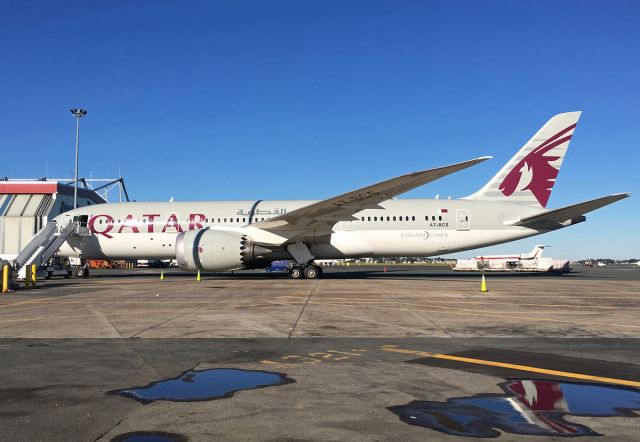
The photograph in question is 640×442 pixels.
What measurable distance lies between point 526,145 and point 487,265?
34.7 m

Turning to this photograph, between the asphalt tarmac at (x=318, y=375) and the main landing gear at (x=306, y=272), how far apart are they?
13.2 metres

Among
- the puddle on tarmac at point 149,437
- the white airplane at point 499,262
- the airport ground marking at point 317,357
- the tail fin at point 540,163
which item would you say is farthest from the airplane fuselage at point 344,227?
the white airplane at point 499,262

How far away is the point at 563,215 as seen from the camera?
74.7 feet

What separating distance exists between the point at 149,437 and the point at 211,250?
18.2m

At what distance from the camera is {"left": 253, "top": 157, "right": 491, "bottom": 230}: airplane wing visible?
58.3 ft

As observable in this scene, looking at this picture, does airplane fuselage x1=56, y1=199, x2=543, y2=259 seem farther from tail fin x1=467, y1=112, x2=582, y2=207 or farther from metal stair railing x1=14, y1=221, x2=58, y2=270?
metal stair railing x1=14, y1=221, x2=58, y2=270

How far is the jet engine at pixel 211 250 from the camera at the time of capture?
21109 millimetres

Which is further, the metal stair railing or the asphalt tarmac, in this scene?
the metal stair railing

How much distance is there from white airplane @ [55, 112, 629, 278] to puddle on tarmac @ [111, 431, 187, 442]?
17.5 meters

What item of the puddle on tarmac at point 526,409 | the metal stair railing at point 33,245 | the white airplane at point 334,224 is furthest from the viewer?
the metal stair railing at point 33,245

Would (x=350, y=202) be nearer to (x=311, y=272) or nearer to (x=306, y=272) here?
(x=311, y=272)

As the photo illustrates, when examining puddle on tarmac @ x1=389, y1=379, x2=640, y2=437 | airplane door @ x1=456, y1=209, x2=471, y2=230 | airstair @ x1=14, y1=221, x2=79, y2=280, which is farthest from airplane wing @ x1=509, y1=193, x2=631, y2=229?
airstair @ x1=14, y1=221, x2=79, y2=280

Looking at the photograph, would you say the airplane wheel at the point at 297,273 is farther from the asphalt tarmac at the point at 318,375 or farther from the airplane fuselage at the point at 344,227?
the asphalt tarmac at the point at 318,375

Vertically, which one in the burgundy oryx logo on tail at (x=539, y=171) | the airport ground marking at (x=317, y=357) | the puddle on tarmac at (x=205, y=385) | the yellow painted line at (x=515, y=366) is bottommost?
the yellow painted line at (x=515, y=366)
